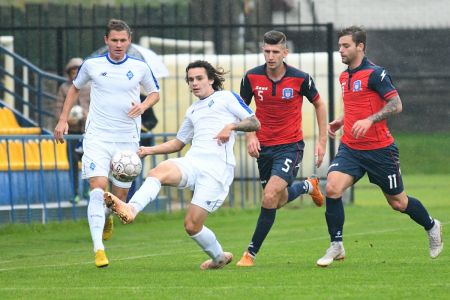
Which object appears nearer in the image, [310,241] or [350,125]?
[350,125]

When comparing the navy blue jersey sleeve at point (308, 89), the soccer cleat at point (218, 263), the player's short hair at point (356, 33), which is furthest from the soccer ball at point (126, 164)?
the player's short hair at point (356, 33)

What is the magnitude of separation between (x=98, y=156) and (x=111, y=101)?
2.05ft

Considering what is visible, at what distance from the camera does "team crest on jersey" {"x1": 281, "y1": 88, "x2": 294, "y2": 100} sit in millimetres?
13320

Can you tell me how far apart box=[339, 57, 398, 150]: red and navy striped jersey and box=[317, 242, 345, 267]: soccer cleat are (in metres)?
0.89

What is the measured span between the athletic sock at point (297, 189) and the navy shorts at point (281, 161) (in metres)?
0.52

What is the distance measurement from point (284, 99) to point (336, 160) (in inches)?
34.8

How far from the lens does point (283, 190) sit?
1324 cm

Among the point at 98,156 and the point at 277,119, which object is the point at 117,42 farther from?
the point at 277,119

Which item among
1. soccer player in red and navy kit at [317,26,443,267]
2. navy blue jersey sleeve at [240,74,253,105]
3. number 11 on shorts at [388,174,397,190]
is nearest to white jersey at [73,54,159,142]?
navy blue jersey sleeve at [240,74,253,105]

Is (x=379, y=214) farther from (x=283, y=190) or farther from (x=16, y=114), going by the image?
(x=283, y=190)

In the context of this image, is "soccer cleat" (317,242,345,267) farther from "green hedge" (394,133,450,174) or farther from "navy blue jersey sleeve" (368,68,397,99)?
"green hedge" (394,133,450,174)

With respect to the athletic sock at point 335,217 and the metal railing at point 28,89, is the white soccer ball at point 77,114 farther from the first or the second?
the athletic sock at point 335,217

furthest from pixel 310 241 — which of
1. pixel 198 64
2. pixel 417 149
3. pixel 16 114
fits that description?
pixel 417 149

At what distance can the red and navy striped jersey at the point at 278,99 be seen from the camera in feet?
43.6
